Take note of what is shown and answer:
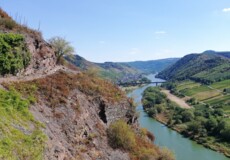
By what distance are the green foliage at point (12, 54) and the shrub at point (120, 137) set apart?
50.7 feet

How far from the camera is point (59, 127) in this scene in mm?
32938

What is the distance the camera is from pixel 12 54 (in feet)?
125

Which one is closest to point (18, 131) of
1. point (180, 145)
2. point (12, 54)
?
point (12, 54)

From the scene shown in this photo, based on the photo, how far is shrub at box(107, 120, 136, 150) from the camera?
40156 mm

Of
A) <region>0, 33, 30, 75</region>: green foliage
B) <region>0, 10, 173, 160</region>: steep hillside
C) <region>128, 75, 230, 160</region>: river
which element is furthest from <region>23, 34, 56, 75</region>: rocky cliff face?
<region>128, 75, 230, 160</region>: river

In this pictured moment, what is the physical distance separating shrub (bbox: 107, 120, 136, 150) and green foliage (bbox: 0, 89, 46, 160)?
1402cm

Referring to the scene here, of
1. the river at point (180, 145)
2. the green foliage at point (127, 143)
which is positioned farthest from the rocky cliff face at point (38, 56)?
the river at point (180, 145)

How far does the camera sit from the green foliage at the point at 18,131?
845 inches

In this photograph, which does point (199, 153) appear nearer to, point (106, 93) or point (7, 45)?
point (106, 93)

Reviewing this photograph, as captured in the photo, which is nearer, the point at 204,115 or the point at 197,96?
the point at 204,115

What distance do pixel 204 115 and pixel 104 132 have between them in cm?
8482

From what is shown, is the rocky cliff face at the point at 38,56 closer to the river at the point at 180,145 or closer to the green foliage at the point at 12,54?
the green foliage at the point at 12,54

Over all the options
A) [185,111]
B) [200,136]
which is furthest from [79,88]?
[185,111]

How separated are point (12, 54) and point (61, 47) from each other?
19664 millimetres
